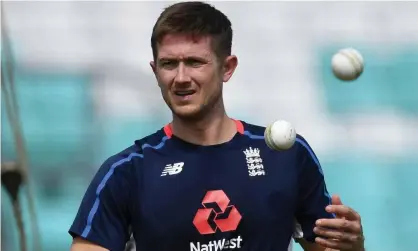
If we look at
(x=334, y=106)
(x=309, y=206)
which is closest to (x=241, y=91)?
(x=334, y=106)

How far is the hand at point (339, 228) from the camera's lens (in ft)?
12.1

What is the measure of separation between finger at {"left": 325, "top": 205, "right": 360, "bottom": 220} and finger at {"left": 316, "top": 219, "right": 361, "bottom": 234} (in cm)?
2

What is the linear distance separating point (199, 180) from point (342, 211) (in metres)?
0.62

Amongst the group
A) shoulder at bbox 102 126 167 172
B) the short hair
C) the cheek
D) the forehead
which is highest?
the short hair

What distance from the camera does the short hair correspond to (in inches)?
155

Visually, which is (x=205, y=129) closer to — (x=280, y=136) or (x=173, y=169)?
(x=173, y=169)

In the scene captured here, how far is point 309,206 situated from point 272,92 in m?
2.60

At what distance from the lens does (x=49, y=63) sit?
6.72m

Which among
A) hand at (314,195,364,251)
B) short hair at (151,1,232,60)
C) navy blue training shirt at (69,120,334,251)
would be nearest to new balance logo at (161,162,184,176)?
navy blue training shirt at (69,120,334,251)

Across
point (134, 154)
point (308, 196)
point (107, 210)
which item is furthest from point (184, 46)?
point (308, 196)

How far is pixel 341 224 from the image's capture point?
372 cm

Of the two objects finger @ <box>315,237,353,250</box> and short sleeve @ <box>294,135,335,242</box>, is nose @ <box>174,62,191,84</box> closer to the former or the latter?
short sleeve @ <box>294,135,335,242</box>

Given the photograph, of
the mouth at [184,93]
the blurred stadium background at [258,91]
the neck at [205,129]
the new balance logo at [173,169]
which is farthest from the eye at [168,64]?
the blurred stadium background at [258,91]

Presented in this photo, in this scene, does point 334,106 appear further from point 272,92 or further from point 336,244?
point 336,244
